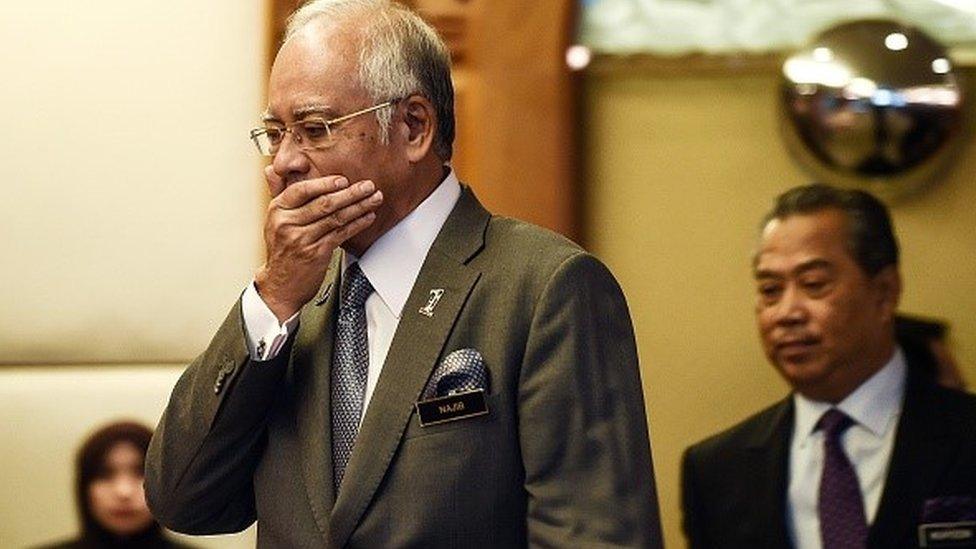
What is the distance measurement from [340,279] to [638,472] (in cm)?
48

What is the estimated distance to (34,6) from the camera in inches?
148

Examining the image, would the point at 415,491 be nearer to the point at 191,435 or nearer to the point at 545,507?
→ the point at 545,507

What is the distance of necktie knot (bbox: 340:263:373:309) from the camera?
245 cm

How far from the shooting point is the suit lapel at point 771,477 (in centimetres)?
357

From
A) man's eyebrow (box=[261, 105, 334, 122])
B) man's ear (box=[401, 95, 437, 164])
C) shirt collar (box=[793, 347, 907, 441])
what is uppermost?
man's eyebrow (box=[261, 105, 334, 122])

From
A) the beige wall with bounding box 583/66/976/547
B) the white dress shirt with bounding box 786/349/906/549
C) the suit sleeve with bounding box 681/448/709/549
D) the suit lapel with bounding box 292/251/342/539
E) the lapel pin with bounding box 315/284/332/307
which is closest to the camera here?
the suit lapel with bounding box 292/251/342/539

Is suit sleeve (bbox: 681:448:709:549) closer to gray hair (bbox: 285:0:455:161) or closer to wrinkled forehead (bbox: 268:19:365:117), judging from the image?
gray hair (bbox: 285:0:455:161)

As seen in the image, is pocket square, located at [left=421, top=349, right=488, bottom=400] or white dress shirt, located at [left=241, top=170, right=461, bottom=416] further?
white dress shirt, located at [left=241, top=170, right=461, bottom=416]

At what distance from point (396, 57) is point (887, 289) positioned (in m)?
1.50

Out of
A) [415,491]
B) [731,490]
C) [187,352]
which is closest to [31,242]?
[187,352]

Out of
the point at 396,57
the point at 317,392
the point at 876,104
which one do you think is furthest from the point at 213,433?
the point at 876,104

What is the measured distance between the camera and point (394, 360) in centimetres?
234

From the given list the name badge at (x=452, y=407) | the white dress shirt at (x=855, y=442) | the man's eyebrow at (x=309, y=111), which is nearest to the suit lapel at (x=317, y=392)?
the name badge at (x=452, y=407)

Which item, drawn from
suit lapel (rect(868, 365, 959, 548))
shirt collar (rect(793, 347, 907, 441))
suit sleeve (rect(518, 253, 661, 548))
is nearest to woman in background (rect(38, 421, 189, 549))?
shirt collar (rect(793, 347, 907, 441))
